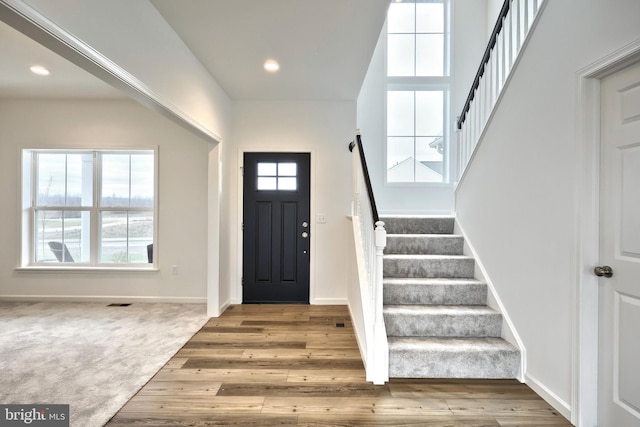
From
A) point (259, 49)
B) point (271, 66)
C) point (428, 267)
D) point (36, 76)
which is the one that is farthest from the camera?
point (36, 76)

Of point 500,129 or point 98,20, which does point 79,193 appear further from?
point 500,129

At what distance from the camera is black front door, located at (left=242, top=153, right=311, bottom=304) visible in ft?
13.3

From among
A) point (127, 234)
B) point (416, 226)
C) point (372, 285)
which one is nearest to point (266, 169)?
point (416, 226)

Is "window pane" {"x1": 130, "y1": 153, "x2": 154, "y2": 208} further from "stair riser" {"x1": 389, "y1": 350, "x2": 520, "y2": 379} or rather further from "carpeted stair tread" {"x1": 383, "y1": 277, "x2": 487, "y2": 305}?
"stair riser" {"x1": 389, "y1": 350, "x2": 520, "y2": 379}

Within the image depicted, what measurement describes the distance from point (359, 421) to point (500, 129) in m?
2.47

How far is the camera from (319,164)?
4.04 m

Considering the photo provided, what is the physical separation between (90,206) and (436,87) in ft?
17.4

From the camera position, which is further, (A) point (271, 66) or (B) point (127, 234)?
(B) point (127, 234)

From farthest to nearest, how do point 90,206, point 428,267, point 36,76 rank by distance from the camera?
point 90,206 < point 36,76 < point 428,267

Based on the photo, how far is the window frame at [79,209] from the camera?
4098mm

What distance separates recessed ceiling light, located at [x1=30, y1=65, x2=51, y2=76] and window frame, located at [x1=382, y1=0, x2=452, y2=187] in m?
4.14

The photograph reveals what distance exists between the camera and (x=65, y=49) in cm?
149

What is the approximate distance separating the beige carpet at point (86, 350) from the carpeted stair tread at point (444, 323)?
1969 mm

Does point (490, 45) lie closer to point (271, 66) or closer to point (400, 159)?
point (400, 159)
